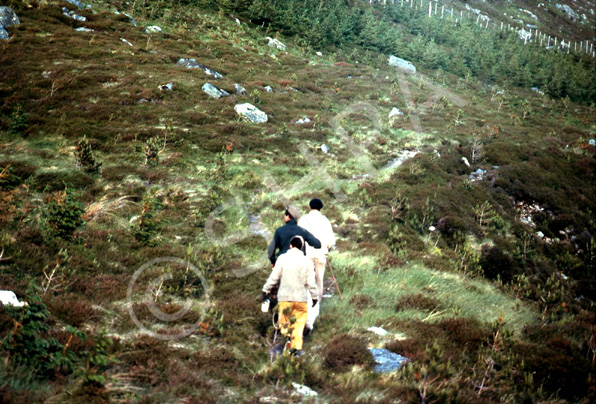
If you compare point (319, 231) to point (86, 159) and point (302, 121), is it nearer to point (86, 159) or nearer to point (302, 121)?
point (86, 159)

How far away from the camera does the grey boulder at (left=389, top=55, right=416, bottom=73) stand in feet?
160

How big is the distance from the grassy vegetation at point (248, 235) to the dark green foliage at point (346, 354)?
0.03 metres

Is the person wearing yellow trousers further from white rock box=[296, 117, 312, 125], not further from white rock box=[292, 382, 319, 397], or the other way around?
white rock box=[296, 117, 312, 125]

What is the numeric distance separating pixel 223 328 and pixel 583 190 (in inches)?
804

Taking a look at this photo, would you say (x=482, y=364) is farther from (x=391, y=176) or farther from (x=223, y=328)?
(x=391, y=176)

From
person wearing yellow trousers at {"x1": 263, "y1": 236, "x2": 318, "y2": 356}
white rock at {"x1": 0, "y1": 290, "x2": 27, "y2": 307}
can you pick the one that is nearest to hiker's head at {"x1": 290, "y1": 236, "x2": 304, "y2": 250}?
person wearing yellow trousers at {"x1": 263, "y1": 236, "x2": 318, "y2": 356}

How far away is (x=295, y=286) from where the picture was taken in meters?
5.46

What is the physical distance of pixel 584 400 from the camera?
4.86m

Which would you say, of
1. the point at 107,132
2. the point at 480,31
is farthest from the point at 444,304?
the point at 480,31

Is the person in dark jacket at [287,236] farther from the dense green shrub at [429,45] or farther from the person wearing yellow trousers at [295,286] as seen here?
the dense green shrub at [429,45]

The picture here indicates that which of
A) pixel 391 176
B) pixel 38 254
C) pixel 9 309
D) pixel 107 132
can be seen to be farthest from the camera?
pixel 391 176

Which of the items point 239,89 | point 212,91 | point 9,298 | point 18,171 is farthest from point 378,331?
point 239,89

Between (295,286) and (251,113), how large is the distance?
1578 cm

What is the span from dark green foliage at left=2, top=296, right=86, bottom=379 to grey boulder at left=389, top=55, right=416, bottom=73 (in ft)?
169
